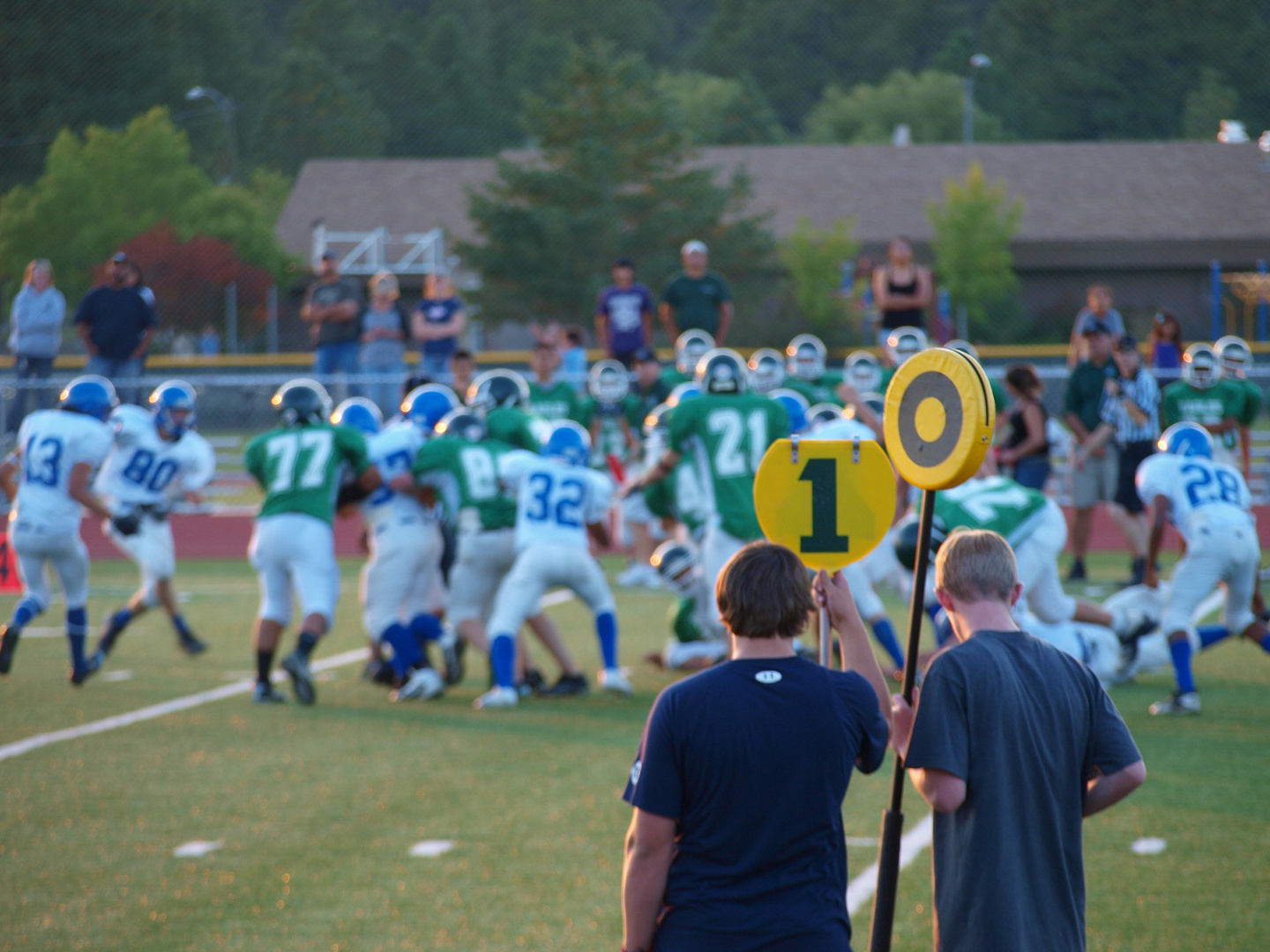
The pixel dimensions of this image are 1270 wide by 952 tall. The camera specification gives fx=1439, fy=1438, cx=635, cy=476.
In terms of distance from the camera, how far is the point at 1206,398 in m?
11.8

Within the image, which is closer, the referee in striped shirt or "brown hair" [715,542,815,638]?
"brown hair" [715,542,815,638]

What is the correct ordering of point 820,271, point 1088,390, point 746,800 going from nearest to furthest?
point 746,800, point 1088,390, point 820,271

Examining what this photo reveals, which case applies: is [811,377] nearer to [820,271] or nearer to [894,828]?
[894,828]

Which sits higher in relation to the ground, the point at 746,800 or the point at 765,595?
the point at 765,595

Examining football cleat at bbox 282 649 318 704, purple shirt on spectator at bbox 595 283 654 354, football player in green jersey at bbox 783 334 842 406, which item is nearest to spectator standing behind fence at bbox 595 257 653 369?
purple shirt on spectator at bbox 595 283 654 354

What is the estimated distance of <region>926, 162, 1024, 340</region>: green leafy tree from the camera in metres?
33.7

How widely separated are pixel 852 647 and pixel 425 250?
3612 centimetres

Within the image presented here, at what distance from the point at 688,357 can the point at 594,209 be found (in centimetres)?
2172

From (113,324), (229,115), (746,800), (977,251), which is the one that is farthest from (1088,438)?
(229,115)

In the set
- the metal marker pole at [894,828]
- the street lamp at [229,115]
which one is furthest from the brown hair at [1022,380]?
the street lamp at [229,115]

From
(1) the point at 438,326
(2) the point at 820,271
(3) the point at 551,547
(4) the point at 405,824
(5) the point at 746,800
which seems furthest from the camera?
(2) the point at 820,271

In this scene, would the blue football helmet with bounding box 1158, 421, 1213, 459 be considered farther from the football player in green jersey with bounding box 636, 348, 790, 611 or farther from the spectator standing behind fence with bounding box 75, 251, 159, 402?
the spectator standing behind fence with bounding box 75, 251, 159, 402

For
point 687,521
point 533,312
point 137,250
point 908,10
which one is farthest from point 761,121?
point 687,521

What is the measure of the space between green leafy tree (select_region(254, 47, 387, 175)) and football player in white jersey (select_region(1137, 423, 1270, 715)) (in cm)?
4176
